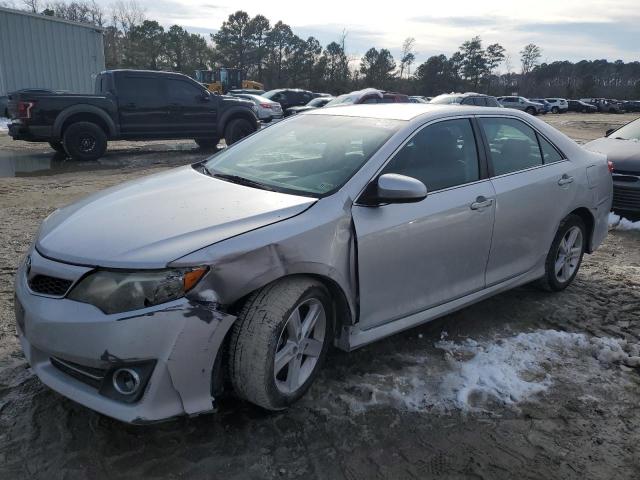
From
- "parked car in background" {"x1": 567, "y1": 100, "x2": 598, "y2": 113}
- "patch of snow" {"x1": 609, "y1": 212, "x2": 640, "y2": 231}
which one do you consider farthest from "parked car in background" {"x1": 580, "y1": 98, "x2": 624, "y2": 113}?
"patch of snow" {"x1": 609, "y1": 212, "x2": 640, "y2": 231}

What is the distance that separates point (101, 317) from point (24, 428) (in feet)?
2.80

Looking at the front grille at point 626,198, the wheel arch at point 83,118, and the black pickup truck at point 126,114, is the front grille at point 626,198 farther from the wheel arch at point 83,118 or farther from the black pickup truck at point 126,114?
the wheel arch at point 83,118

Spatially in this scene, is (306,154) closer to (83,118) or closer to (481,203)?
Answer: (481,203)

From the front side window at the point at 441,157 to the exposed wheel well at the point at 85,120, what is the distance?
992cm

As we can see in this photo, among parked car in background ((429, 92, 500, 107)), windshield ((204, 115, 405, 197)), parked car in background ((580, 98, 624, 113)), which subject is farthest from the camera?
parked car in background ((580, 98, 624, 113))

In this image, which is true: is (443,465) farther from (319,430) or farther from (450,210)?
(450,210)

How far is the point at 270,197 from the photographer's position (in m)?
2.84

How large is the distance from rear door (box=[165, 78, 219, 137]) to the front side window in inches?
405

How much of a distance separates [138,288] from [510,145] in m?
2.92

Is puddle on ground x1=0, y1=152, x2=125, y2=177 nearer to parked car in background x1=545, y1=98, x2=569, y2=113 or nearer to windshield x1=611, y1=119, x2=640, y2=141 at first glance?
windshield x1=611, y1=119, x2=640, y2=141

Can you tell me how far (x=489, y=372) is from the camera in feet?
10.4

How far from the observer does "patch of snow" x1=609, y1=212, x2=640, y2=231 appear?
22.6ft

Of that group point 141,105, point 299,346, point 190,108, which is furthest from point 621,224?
point 141,105

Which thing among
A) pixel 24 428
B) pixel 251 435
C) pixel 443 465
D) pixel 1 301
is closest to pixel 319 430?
pixel 251 435
